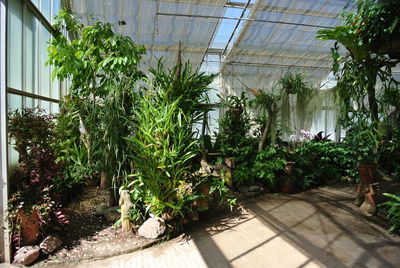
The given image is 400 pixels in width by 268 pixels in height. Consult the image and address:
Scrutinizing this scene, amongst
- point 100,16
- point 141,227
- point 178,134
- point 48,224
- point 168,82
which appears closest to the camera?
point 48,224

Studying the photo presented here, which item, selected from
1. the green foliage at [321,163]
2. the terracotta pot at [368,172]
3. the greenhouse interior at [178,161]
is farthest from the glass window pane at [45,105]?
the terracotta pot at [368,172]

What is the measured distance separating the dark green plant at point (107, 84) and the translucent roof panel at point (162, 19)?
2162mm

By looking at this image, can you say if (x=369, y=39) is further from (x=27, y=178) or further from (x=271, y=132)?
(x=27, y=178)

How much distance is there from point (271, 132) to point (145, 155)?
2296 millimetres

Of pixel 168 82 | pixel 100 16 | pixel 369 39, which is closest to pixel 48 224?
pixel 168 82

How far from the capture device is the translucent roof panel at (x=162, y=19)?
17.3 feet

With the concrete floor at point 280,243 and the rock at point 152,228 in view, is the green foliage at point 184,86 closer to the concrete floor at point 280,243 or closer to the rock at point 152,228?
the rock at point 152,228

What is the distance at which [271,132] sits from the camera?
4230mm

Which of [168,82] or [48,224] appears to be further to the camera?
[168,82]

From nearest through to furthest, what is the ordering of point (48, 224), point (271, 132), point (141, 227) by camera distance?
1. point (48, 224)
2. point (141, 227)
3. point (271, 132)

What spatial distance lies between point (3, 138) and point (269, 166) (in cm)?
327

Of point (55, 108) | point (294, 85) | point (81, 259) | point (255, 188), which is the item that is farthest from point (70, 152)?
point (294, 85)

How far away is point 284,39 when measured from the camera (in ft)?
23.7

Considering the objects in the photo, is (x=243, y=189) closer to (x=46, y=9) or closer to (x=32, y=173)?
(x=32, y=173)
